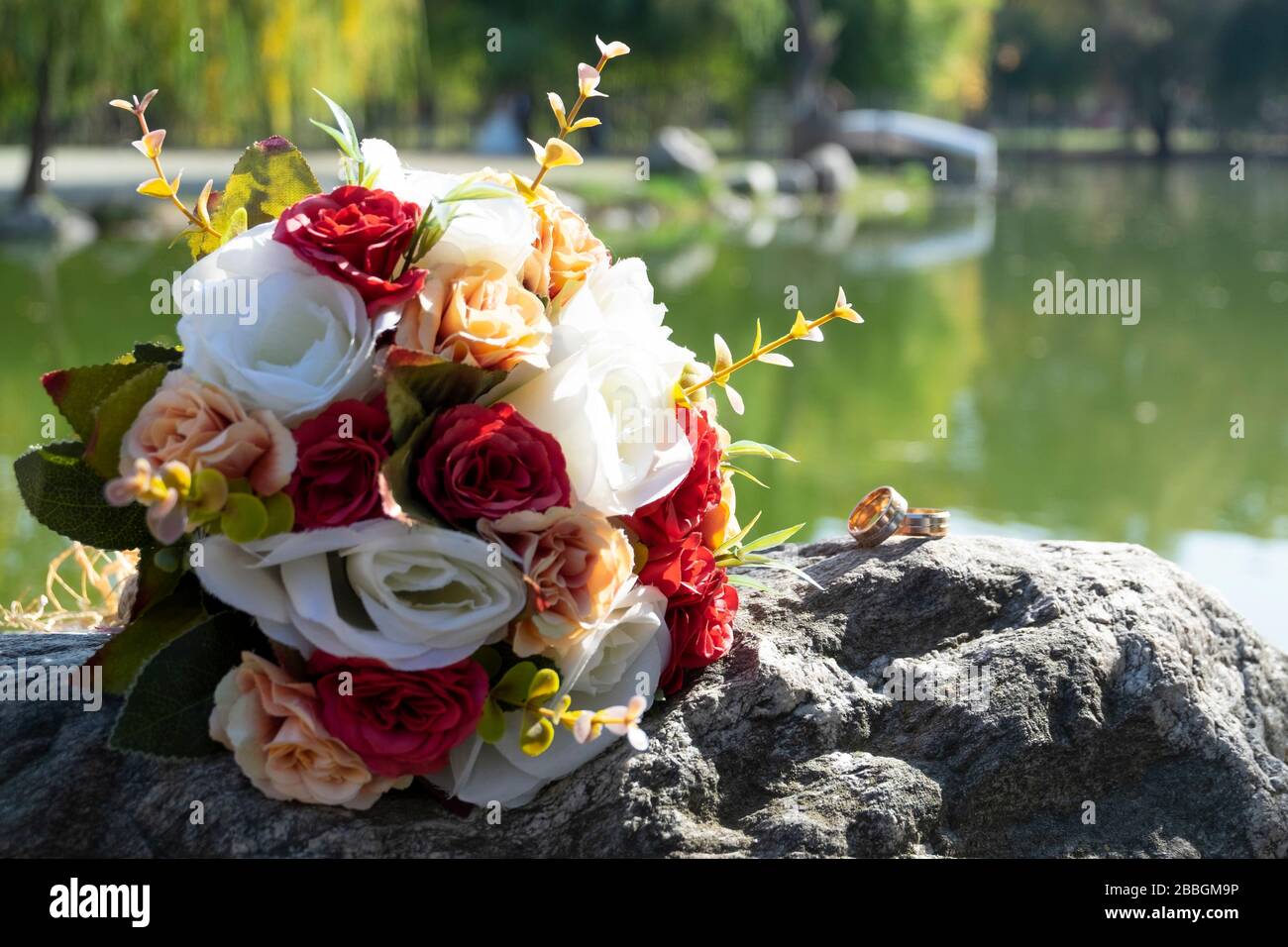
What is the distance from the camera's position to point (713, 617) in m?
1.96

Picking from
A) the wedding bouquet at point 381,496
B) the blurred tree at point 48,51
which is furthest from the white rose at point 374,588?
the blurred tree at point 48,51

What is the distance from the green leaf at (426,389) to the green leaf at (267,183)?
1.31 feet

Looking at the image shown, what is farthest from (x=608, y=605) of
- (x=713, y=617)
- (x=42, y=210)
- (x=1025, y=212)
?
(x=1025, y=212)

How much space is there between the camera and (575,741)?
1.75 meters

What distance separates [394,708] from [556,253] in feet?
2.10

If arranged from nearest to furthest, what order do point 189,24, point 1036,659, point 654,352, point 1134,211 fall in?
point 654,352
point 1036,659
point 189,24
point 1134,211

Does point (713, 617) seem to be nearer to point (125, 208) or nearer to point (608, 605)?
point (608, 605)

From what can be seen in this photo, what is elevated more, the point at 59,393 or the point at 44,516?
the point at 59,393

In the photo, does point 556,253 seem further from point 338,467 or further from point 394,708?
point 394,708

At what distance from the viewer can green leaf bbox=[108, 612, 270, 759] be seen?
1669 mm

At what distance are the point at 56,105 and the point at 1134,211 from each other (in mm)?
17442

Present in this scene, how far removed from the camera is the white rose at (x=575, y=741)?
1723 millimetres

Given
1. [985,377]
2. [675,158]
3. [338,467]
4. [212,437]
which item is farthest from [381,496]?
[675,158]

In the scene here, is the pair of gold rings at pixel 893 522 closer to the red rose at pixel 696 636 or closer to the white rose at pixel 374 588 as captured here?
the red rose at pixel 696 636
